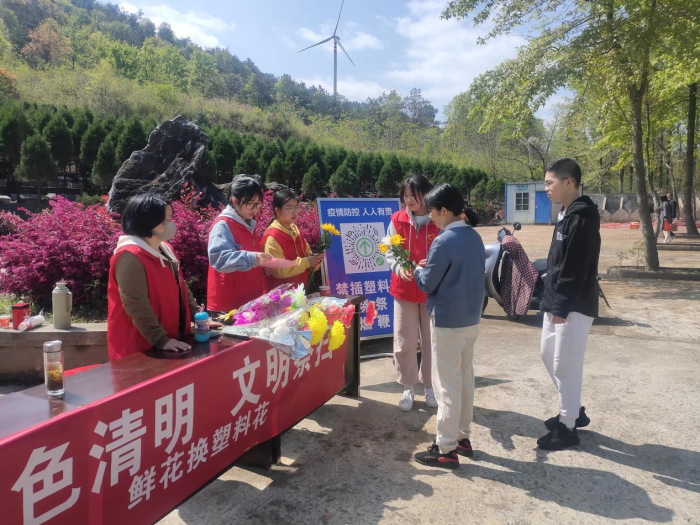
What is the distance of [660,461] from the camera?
2762mm

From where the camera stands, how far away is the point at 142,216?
7.38ft

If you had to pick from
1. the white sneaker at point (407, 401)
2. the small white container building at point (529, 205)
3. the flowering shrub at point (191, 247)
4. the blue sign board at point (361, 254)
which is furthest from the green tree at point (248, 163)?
the small white container building at point (529, 205)

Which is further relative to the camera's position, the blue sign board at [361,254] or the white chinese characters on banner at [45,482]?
the blue sign board at [361,254]

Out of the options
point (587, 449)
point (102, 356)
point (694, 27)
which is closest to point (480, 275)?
point (587, 449)

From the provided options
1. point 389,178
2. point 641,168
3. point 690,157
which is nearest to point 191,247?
point 641,168

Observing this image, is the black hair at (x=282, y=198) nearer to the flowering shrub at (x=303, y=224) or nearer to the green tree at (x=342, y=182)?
the flowering shrub at (x=303, y=224)

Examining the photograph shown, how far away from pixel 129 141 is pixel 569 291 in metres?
14.3

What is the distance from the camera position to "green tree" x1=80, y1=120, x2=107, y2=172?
1514 cm

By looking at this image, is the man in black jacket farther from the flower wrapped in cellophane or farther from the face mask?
the face mask

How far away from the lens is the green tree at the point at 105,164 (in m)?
13.9

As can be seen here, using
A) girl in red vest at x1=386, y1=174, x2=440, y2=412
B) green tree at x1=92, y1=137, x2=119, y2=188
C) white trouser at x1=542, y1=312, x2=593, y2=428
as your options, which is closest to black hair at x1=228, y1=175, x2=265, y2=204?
girl in red vest at x1=386, y1=174, x2=440, y2=412

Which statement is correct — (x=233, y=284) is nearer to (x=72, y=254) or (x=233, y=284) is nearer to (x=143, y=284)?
(x=143, y=284)

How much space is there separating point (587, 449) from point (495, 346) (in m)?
2.17

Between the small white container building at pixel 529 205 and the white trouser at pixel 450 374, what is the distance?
24716 mm
